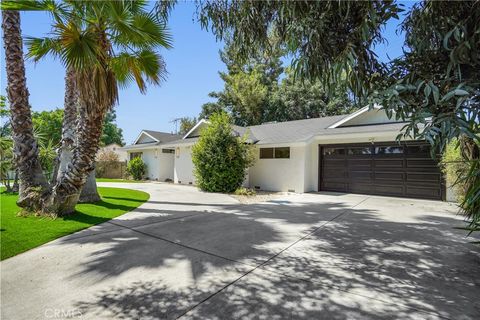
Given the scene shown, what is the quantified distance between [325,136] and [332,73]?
9.72 metres

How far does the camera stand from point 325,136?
12.5 meters

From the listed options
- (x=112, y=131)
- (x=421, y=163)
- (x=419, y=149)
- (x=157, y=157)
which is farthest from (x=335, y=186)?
(x=112, y=131)

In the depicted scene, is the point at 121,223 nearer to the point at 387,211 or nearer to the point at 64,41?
the point at 64,41

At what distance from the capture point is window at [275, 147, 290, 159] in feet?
44.3

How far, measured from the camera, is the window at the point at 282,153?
1350cm

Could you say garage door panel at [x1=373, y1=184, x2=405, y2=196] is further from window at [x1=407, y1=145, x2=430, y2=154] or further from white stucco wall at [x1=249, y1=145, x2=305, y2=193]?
white stucco wall at [x1=249, y1=145, x2=305, y2=193]

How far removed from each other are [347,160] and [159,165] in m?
14.4

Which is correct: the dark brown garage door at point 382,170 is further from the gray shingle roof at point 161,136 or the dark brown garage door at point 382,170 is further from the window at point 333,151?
the gray shingle roof at point 161,136

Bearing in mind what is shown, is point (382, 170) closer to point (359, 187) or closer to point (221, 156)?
point (359, 187)

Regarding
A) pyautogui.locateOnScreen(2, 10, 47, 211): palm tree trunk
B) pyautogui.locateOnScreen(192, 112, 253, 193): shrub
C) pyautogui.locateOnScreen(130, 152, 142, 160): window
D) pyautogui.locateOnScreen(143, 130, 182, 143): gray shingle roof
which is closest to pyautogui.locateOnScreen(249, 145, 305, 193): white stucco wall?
pyautogui.locateOnScreen(192, 112, 253, 193): shrub

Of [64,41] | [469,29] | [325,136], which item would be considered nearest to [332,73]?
[469,29]

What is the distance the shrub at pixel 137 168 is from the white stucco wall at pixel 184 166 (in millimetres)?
4524

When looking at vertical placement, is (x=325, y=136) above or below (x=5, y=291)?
above

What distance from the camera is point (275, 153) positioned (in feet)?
46.0
